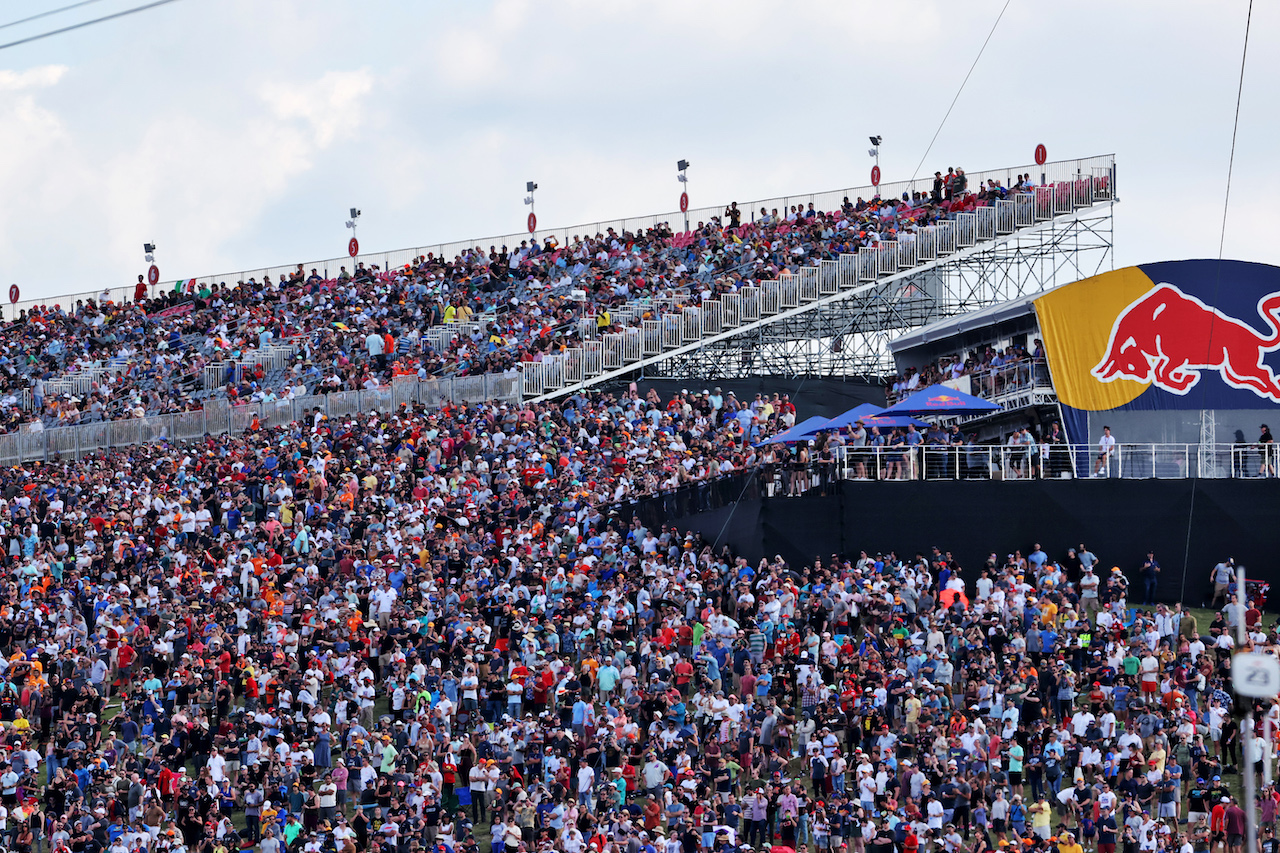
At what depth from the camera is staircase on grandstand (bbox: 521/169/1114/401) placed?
1847 inches

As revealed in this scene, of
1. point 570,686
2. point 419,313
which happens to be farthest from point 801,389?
point 570,686

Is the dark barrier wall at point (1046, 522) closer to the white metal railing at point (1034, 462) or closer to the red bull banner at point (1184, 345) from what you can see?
the white metal railing at point (1034, 462)

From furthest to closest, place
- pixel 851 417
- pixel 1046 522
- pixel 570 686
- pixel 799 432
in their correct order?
pixel 799 432
pixel 851 417
pixel 1046 522
pixel 570 686

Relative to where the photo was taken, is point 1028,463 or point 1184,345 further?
point 1184,345

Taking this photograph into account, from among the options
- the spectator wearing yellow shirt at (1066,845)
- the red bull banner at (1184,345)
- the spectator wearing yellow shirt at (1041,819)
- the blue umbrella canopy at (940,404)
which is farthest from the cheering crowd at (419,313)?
the spectator wearing yellow shirt at (1066,845)

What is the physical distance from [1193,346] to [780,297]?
1506 centimetres

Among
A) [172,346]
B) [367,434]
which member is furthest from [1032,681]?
[172,346]

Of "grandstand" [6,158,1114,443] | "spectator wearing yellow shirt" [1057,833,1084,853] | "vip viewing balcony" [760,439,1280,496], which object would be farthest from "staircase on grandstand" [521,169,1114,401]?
"spectator wearing yellow shirt" [1057,833,1084,853]

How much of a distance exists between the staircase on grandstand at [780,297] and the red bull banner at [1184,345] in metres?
13.5

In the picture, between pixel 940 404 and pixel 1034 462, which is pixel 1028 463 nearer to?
pixel 1034 462

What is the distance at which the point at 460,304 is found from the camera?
51.6 m

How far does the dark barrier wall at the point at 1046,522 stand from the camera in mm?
33938

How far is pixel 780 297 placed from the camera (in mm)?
50156

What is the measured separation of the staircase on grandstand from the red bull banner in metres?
13.5
